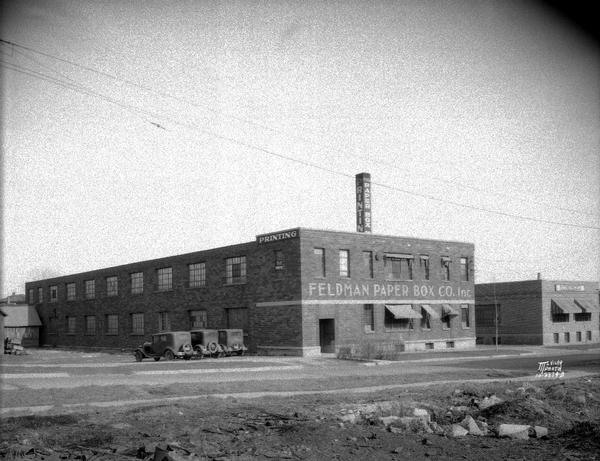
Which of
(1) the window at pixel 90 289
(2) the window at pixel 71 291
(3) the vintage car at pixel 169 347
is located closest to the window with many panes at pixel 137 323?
(1) the window at pixel 90 289

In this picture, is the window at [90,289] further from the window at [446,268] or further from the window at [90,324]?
the window at [446,268]

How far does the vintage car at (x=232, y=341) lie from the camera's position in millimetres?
38719

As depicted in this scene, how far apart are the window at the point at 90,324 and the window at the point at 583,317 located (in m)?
47.7

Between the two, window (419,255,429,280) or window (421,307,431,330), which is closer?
window (421,307,431,330)

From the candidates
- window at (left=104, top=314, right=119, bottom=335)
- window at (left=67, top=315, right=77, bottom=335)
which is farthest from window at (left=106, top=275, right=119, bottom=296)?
window at (left=67, top=315, right=77, bottom=335)

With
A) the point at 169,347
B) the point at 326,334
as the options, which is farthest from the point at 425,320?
the point at 169,347

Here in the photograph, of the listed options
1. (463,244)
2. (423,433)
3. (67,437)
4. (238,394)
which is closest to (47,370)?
(238,394)

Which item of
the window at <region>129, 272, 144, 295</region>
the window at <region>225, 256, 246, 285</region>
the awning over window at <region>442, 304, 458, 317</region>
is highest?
the window at <region>225, 256, 246, 285</region>

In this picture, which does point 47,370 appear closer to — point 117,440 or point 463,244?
point 117,440

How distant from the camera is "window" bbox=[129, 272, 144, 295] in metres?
53.5

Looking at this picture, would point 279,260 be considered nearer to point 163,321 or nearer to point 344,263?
point 344,263

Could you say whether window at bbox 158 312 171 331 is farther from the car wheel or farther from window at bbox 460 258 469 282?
window at bbox 460 258 469 282

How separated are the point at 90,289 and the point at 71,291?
5113mm

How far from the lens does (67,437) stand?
37.3 ft
